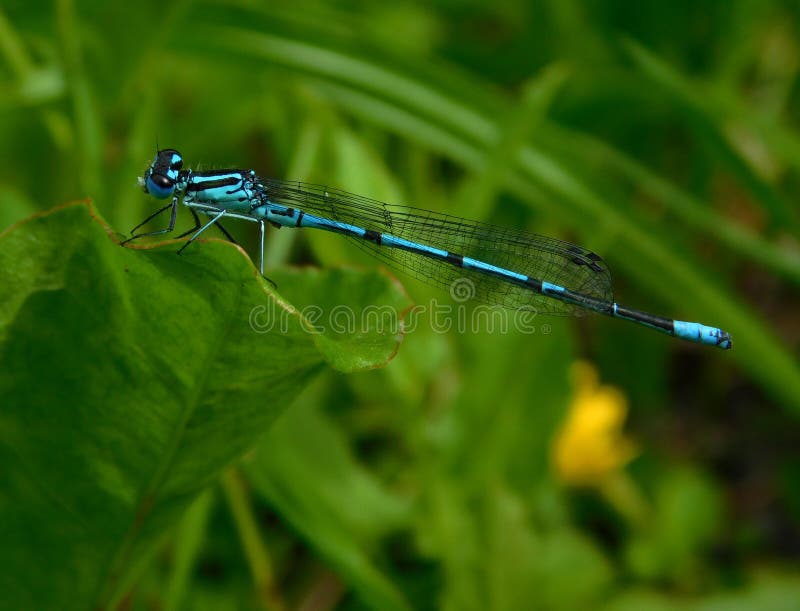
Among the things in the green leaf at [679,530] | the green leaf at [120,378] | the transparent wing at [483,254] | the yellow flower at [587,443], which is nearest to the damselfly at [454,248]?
the transparent wing at [483,254]

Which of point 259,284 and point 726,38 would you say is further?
point 726,38

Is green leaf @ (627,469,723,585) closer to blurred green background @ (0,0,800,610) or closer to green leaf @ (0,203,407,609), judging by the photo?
blurred green background @ (0,0,800,610)

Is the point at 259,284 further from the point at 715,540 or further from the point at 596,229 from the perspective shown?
the point at 715,540

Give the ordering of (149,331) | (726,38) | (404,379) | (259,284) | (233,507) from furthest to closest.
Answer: (726,38) < (404,379) < (233,507) < (149,331) < (259,284)

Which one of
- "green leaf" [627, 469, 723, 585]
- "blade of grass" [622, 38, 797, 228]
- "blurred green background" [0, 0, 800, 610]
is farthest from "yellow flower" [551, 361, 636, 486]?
"blade of grass" [622, 38, 797, 228]

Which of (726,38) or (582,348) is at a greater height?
(726,38)

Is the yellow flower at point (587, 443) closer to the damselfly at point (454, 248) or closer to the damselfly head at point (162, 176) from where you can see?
the damselfly at point (454, 248)

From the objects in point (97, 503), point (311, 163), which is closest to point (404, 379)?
point (311, 163)
